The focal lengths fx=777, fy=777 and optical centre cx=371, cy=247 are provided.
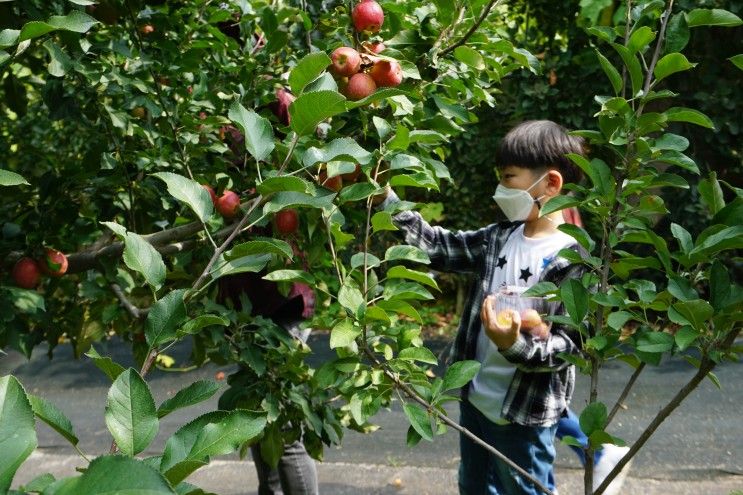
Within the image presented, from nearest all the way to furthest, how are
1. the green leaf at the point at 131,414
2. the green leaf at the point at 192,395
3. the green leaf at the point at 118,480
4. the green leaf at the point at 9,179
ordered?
the green leaf at the point at 118,480
the green leaf at the point at 131,414
the green leaf at the point at 192,395
the green leaf at the point at 9,179

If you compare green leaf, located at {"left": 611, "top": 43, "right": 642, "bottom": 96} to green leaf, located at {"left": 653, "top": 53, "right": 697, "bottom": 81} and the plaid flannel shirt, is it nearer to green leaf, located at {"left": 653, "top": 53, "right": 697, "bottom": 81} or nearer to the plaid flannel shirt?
green leaf, located at {"left": 653, "top": 53, "right": 697, "bottom": 81}

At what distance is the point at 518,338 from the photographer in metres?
1.74

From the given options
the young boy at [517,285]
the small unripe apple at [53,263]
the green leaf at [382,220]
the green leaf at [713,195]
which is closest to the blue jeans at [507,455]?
the young boy at [517,285]

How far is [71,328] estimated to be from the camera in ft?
7.09

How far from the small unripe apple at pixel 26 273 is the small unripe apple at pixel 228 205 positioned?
0.54 m

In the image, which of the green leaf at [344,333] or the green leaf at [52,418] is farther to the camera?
the green leaf at [344,333]

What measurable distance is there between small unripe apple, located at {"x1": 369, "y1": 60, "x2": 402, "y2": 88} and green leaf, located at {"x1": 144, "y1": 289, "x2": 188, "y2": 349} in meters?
0.68

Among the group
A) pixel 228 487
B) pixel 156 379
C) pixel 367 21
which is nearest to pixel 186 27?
pixel 367 21

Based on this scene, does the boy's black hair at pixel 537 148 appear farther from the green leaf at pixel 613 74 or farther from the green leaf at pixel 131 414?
the green leaf at pixel 131 414

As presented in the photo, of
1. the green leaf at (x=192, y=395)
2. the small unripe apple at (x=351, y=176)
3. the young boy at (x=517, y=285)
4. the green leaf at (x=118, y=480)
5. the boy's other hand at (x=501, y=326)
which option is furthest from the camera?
the young boy at (x=517, y=285)

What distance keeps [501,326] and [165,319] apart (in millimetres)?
1032

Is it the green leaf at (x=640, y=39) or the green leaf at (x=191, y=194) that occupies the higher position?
the green leaf at (x=640, y=39)

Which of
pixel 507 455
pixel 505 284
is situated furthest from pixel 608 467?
pixel 505 284

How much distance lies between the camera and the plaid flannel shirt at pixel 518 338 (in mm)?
1782
